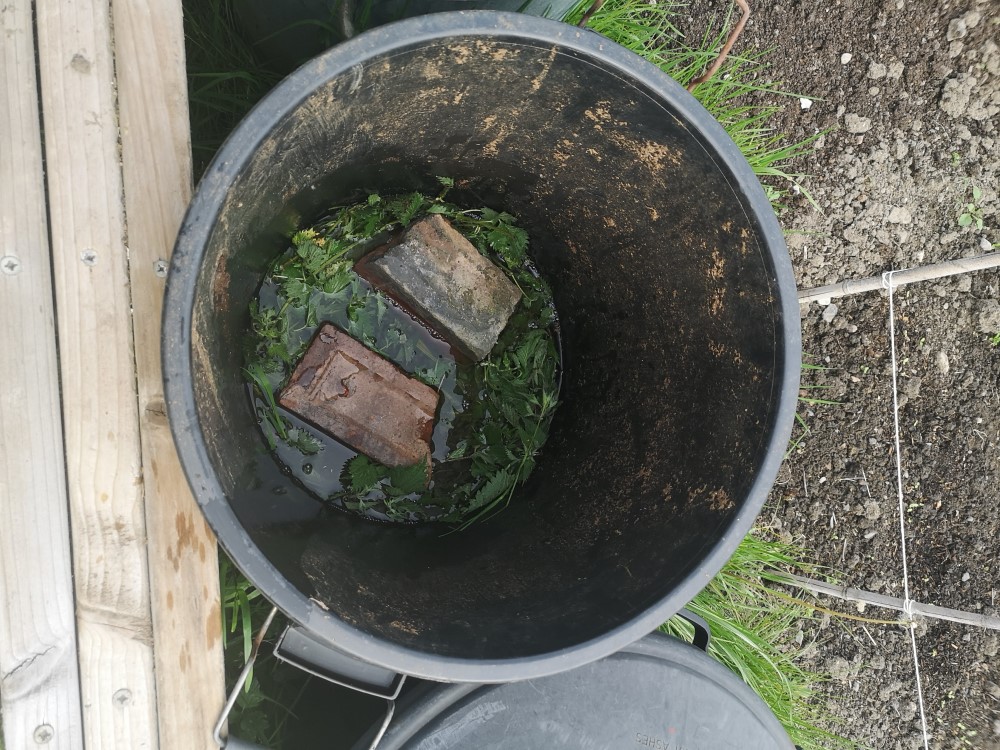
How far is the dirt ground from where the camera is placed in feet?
6.03

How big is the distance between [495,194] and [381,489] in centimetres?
70

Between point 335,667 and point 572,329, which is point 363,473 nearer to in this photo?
point 335,667

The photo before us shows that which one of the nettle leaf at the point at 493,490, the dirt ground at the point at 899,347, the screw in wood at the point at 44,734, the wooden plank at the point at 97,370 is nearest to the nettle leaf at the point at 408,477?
the nettle leaf at the point at 493,490

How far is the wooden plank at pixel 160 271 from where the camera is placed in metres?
1.07

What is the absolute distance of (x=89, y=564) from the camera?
3.52 ft

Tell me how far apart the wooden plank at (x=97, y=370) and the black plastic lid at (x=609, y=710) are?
0.42 meters

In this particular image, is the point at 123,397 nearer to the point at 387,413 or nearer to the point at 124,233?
the point at 124,233

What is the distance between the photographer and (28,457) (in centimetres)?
104

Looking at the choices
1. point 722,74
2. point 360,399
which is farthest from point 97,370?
point 722,74

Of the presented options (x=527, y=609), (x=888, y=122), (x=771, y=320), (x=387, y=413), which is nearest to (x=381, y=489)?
(x=387, y=413)

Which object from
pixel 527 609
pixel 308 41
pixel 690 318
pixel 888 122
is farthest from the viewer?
pixel 888 122

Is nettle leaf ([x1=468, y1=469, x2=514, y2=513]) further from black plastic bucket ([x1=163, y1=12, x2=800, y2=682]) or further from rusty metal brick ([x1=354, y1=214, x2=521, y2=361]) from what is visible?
rusty metal brick ([x1=354, y1=214, x2=521, y2=361])

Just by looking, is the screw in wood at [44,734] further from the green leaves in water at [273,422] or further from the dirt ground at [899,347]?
the dirt ground at [899,347]

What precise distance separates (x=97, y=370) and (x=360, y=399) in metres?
0.51
